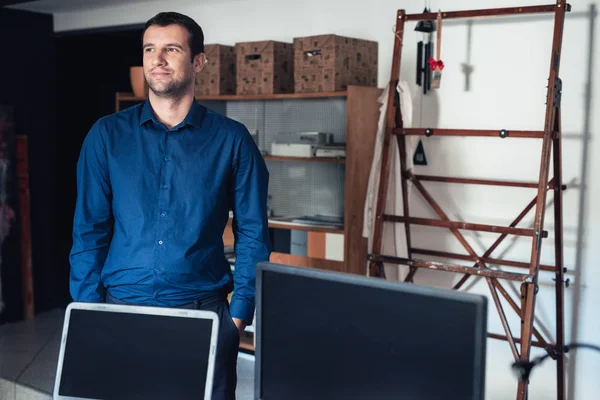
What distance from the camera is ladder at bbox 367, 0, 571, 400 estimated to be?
315 centimetres

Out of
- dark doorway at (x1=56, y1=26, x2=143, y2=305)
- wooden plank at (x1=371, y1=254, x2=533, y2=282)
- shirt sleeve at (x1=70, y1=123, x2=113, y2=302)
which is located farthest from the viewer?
dark doorway at (x1=56, y1=26, x2=143, y2=305)

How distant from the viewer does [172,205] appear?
6.88ft

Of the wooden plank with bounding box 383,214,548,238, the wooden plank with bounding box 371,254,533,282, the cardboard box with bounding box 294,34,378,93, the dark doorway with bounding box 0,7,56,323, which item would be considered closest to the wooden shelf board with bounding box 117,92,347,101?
the cardboard box with bounding box 294,34,378,93

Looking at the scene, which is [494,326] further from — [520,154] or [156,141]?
[156,141]

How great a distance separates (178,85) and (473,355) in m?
1.21

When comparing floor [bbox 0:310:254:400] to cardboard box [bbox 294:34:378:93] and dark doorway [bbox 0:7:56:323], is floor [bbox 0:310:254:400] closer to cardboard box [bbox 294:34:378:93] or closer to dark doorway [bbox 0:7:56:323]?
dark doorway [bbox 0:7:56:323]

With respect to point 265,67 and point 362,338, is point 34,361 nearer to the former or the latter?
point 265,67

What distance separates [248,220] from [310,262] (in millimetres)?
2323

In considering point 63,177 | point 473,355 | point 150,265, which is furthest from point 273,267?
point 63,177

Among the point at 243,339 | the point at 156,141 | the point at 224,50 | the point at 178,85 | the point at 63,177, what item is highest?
the point at 224,50

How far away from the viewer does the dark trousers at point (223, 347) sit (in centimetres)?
205

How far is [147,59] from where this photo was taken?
2008mm

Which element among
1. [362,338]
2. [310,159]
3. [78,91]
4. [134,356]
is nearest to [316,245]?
[310,159]

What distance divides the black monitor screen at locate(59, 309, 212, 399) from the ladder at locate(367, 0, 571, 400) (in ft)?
6.08
